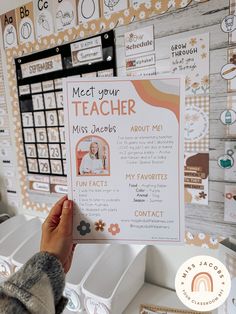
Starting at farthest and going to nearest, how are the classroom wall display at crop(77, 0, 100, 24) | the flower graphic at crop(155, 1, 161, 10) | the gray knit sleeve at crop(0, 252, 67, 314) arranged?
the classroom wall display at crop(77, 0, 100, 24) < the flower graphic at crop(155, 1, 161, 10) < the gray knit sleeve at crop(0, 252, 67, 314)

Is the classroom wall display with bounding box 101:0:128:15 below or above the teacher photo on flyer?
above

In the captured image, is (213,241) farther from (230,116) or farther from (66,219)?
(66,219)

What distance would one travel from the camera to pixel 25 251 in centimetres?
108

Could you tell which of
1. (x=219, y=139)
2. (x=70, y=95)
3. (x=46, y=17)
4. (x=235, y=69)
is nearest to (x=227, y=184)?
(x=219, y=139)

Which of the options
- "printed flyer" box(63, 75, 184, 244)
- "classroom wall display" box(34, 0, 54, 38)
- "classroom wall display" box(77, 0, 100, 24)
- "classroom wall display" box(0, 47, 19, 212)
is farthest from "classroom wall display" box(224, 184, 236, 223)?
"classroom wall display" box(0, 47, 19, 212)

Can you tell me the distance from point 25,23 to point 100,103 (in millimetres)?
761

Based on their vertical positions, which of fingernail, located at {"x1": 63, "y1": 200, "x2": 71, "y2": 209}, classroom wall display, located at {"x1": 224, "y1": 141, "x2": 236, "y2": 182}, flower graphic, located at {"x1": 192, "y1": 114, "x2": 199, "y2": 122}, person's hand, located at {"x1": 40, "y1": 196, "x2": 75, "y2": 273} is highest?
flower graphic, located at {"x1": 192, "y1": 114, "x2": 199, "y2": 122}

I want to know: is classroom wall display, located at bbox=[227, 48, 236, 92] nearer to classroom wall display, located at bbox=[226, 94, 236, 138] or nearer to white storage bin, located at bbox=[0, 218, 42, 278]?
classroom wall display, located at bbox=[226, 94, 236, 138]

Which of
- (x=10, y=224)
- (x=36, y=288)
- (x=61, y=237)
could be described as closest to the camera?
(x=36, y=288)

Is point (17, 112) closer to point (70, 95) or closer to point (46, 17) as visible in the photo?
point (46, 17)

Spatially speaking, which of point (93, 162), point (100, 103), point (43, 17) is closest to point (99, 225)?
point (93, 162)

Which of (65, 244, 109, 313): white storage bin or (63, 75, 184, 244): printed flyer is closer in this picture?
(63, 75, 184, 244): printed flyer

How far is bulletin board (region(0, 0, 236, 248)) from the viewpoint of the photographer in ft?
2.51

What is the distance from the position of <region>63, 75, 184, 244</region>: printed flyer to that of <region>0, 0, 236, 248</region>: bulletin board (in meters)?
0.27
